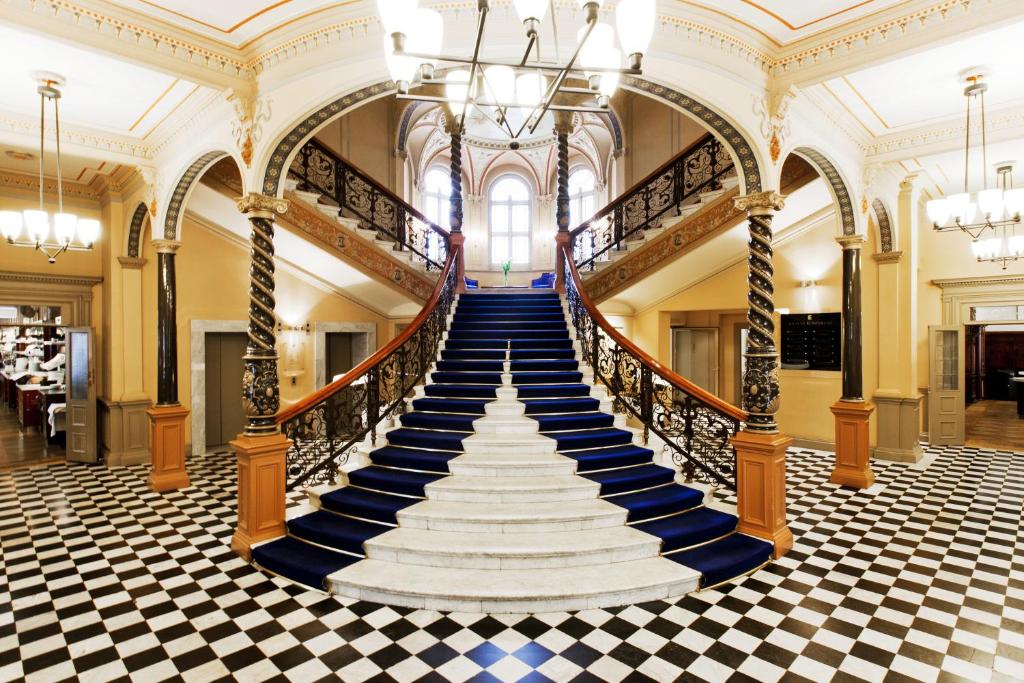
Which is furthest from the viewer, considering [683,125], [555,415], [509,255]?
[509,255]

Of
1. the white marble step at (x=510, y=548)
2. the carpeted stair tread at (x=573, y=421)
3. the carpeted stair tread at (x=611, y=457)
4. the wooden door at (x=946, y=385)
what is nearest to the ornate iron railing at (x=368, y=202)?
the carpeted stair tread at (x=573, y=421)

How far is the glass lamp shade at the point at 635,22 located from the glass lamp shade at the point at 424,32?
2.77 feet

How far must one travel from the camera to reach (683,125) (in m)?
10.5

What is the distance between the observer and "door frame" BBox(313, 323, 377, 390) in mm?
9070

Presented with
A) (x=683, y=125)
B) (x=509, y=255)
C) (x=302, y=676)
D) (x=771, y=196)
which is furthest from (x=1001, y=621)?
(x=509, y=255)

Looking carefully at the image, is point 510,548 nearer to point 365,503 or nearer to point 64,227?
point 365,503

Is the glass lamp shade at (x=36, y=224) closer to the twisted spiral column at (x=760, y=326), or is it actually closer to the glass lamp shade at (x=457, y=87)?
the glass lamp shade at (x=457, y=87)

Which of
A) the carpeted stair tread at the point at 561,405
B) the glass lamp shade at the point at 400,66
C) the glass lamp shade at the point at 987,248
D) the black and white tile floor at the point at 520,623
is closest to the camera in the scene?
the glass lamp shade at the point at 400,66

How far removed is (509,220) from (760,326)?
36.1 feet

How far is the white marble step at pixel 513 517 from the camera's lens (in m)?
4.16

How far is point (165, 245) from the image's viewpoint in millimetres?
6508

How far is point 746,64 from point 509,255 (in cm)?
1061

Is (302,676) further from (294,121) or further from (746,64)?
(746,64)

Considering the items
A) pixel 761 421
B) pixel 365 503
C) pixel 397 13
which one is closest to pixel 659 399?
pixel 761 421
